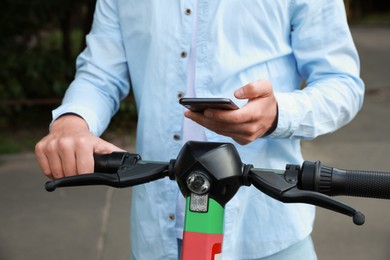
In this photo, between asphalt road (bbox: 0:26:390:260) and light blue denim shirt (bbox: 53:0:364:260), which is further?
asphalt road (bbox: 0:26:390:260)

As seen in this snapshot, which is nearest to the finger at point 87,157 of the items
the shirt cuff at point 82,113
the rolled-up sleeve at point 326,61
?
the shirt cuff at point 82,113

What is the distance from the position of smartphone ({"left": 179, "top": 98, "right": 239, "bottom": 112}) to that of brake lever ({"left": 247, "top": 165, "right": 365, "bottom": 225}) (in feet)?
0.44

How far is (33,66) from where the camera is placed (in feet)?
23.4

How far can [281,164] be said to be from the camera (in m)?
1.77

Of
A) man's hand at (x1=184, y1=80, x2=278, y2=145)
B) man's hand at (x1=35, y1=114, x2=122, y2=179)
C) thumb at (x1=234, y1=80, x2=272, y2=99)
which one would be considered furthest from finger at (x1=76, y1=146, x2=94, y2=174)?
thumb at (x1=234, y1=80, x2=272, y2=99)

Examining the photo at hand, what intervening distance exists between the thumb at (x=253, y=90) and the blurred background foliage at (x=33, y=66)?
17.9ft

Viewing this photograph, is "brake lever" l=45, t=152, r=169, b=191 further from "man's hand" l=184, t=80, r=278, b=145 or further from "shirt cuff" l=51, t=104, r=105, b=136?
"shirt cuff" l=51, t=104, r=105, b=136

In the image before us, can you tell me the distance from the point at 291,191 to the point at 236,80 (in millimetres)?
557

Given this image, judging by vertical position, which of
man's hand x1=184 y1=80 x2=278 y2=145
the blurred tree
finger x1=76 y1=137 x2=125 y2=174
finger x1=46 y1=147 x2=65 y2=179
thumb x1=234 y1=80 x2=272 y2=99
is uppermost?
thumb x1=234 y1=80 x2=272 y2=99

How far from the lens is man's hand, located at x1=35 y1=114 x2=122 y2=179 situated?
1400mm

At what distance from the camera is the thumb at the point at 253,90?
131 cm

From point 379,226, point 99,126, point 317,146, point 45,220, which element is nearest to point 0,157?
point 45,220

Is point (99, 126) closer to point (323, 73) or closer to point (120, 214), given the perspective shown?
point (323, 73)

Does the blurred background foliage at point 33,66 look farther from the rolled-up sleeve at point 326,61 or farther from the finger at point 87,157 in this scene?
the finger at point 87,157
